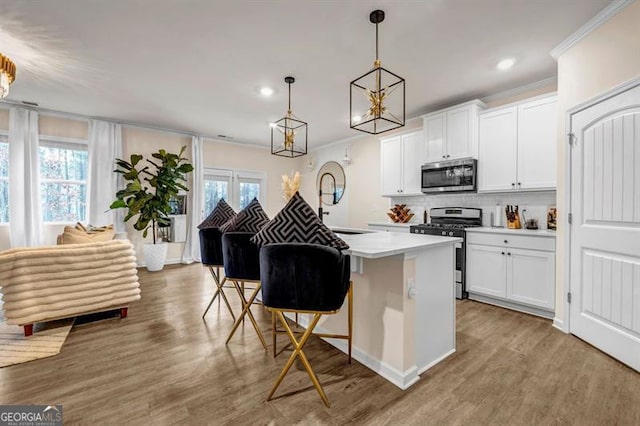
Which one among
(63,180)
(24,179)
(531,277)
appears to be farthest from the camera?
(63,180)

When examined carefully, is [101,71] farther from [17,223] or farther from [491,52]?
[491,52]

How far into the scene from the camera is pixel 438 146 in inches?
161

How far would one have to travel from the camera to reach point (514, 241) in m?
3.11

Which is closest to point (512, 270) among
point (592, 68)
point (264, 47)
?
point (592, 68)

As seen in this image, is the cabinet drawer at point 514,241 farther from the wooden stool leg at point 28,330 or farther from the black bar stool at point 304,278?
the wooden stool leg at point 28,330

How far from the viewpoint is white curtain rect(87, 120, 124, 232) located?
4828mm

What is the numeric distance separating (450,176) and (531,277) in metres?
1.57

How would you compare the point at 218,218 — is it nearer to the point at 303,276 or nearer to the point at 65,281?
the point at 65,281

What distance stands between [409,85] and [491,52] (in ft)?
3.15

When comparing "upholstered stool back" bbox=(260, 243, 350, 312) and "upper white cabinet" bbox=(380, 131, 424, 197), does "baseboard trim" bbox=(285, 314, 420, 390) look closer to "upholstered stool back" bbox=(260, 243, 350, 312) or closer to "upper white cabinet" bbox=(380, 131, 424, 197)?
"upholstered stool back" bbox=(260, 243, 350, 312)

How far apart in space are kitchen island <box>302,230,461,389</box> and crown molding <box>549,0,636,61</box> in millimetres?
2143

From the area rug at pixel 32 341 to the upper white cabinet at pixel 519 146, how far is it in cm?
480

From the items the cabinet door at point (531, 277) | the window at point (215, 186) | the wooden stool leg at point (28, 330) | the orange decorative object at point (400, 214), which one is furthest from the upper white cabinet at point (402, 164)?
the wooden stool leg at point (28, 330)

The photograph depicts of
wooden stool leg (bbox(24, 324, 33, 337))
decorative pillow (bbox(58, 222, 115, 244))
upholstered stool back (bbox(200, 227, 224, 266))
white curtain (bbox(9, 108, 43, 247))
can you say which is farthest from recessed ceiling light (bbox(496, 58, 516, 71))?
white curtain (bbox(9, 108, 43, 247))
